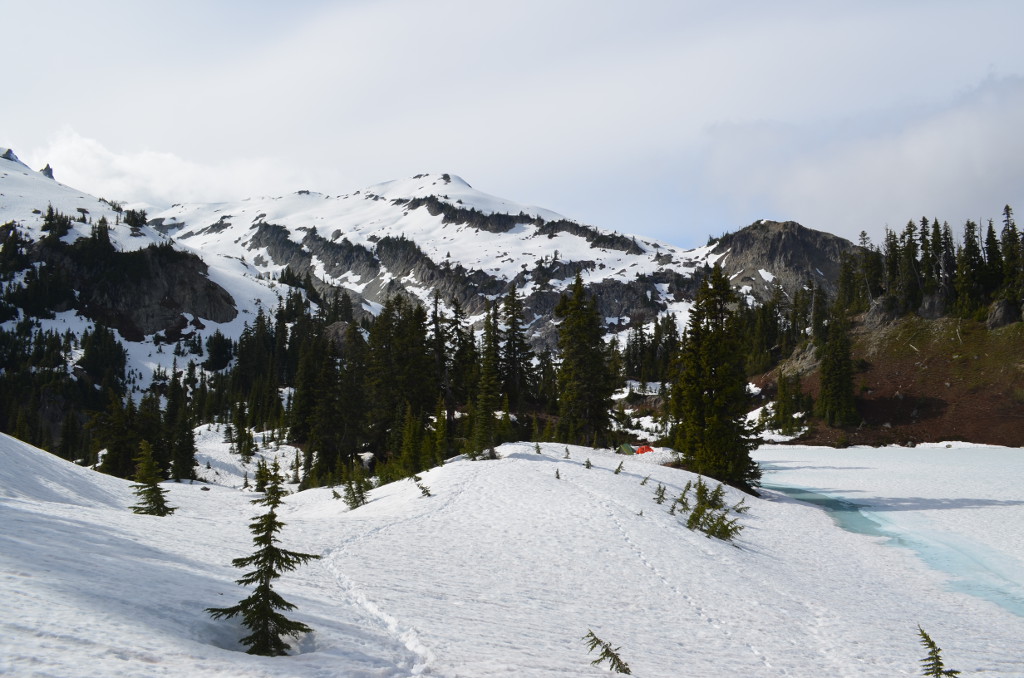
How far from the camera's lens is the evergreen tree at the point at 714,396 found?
30188 millimetres

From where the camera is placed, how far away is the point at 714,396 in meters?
30.8

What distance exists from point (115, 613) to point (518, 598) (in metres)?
6.54

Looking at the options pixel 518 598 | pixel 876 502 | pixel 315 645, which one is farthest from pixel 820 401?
pixel 315 645

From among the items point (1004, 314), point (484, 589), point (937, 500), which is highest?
→ point (1004, 314)

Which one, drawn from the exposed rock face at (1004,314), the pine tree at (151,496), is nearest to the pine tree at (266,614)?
the pine tree at (151,496)

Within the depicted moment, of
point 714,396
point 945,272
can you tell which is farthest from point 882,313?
point 714,396

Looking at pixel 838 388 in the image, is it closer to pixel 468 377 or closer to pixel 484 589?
pixel 468 377

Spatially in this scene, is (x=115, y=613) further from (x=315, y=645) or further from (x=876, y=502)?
(x=876, y=502)

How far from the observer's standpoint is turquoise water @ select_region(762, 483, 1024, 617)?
16625 millimetres

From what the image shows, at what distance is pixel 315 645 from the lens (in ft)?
19.8

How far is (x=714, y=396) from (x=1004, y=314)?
Answer: 7341 centimetres

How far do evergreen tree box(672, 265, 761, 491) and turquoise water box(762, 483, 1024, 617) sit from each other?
214 inches

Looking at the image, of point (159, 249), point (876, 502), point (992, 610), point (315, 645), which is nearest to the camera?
point (315, 645)

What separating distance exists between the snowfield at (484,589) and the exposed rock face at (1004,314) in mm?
69974
